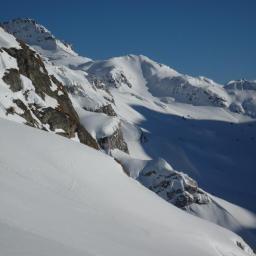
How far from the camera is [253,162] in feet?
640

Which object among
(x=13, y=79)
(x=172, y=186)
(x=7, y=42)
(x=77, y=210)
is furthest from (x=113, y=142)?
(x=77, y=210)

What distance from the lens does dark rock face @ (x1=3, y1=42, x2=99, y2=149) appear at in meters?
62.7

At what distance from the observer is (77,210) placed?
1891 centimetres

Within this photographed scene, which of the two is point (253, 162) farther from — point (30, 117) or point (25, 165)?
point (25, 165)

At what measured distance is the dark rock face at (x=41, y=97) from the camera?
206 ft

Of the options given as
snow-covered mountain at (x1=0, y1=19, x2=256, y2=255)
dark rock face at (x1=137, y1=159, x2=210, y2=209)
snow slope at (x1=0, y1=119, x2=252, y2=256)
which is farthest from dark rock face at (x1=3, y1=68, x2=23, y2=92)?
dark rock face at (x1=137, y1=159, x2=210, y2=209)

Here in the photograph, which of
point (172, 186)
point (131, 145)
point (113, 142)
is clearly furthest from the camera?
point (131, 145)

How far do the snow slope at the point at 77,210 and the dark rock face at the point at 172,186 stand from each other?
7728 cm

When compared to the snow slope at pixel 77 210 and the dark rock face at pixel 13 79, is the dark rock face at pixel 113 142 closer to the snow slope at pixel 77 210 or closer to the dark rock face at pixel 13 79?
the dark rock face at pixel 13 79

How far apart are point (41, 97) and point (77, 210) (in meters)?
50.6

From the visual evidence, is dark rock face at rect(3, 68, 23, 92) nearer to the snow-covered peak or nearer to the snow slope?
the snow-covered peak

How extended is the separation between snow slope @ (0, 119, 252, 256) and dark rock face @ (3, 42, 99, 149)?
111 ft

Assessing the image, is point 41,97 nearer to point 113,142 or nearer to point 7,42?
point 7,42

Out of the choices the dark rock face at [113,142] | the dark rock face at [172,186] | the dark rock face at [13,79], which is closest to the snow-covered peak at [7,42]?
the dark rock face at [13,79]
